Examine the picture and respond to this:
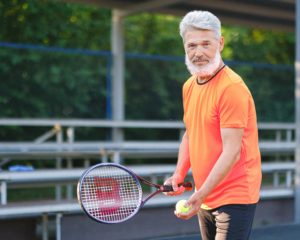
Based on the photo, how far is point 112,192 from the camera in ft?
11.0

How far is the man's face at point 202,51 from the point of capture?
2.78m

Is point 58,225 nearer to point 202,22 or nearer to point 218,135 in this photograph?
point 218,135

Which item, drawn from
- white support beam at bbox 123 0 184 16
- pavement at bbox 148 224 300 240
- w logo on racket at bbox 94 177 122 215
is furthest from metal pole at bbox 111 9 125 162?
w logo on racket at bbox 94 177 122 215

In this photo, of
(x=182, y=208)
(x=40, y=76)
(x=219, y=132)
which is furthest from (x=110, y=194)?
(x=40, y=76)

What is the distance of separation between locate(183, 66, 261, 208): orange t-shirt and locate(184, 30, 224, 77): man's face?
6 cm

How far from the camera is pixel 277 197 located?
7.20 meters

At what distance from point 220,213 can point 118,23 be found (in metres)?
8.08

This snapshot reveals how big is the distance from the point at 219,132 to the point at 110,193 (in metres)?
0.81

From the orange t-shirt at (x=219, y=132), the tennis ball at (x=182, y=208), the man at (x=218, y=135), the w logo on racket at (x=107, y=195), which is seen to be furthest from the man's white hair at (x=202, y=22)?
the w logo on racket at (x=107, y=195)

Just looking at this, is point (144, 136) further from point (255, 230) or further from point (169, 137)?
point (255, 230)

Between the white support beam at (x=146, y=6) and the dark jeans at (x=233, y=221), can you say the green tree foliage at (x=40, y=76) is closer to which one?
the white support beam at (x=146, y=6)

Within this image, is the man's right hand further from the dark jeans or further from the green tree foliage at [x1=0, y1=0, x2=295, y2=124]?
the green tree foliage at [x1=0, y1=0, x2=295, y2=124]

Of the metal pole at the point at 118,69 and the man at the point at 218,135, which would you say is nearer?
the man at the point at 218,135

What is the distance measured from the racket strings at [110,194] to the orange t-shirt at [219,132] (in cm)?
44
